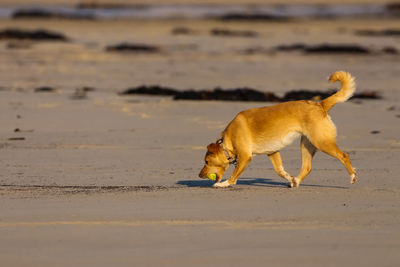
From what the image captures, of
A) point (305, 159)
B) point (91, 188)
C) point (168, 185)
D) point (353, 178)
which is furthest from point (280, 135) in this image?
point (91, 188)

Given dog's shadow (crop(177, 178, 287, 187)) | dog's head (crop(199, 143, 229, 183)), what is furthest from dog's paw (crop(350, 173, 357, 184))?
dog's head (crop(199, 143, 229, 183))

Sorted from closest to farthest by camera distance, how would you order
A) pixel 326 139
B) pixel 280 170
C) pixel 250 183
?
pixel 326 139 < pixel 280 170 < pixel 250 183

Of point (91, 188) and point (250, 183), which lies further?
point (250, 183)

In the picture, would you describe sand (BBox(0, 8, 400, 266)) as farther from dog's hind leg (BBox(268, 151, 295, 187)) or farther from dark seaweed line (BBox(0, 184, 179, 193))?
dog's hind leg (BBox(268, 151, 295, 187))

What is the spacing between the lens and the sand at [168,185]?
6648 mm

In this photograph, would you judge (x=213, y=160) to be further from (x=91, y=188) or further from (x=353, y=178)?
(x=353, y=178)

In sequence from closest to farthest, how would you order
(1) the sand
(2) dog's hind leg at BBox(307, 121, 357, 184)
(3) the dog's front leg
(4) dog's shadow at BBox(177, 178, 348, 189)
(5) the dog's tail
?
(1) the sand
(2) dog's hind leg at BBox(307, 121, 357, 184)
(5) the dog's tail
(3) the dog's front leg
(4) dog's shadow at BBox(177, 178, 348, 189)

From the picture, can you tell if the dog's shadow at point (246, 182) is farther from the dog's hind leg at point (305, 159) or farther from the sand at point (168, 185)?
the dog's hind leg at point (305, 159)

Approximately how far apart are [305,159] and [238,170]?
0.74 metres

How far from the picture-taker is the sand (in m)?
6.65

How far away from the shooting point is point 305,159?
9.41m

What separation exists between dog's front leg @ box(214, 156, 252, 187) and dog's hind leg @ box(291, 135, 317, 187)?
21.5 inches

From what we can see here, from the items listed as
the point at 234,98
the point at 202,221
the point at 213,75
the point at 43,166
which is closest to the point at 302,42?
the point at 213,75

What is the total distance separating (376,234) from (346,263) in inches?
36.1
